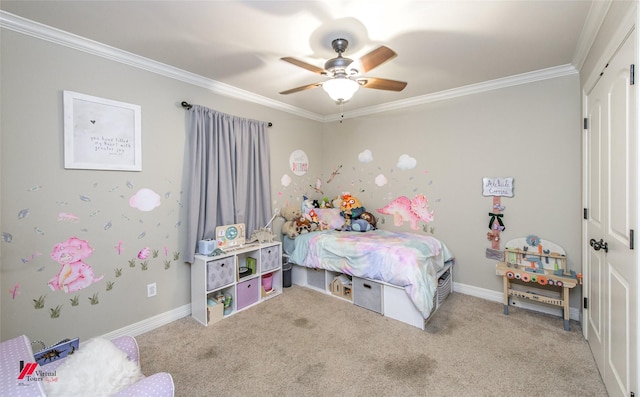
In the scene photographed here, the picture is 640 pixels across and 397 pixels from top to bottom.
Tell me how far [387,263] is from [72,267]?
2.65 metres

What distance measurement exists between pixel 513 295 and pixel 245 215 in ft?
9.79

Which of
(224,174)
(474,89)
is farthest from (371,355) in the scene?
(474,89)

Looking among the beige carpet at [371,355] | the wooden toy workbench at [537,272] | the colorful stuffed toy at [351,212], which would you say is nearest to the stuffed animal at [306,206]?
the colorful stuffed toy at [351,212]

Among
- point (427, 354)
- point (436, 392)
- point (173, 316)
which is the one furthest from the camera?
point (173, 316)

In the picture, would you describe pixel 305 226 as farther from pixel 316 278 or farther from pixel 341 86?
pixel 341 86

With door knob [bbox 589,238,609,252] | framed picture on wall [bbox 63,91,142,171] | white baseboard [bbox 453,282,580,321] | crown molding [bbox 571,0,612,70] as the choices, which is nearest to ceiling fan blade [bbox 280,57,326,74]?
framed picture on wall [bbox 63,91,142,171]

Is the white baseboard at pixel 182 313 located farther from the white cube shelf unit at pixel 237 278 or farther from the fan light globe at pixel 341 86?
the fan light globe at pixel 341 86

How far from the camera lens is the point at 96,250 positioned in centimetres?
226

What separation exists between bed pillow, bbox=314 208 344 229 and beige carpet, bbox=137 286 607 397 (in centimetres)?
123

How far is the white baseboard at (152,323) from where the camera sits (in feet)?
7.87

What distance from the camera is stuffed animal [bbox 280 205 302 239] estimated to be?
12.0 ft

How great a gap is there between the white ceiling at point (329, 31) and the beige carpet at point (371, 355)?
2389 mm

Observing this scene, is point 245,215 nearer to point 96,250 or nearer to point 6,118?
point 96,250

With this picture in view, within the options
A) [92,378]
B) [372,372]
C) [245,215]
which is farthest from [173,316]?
[372,372]
